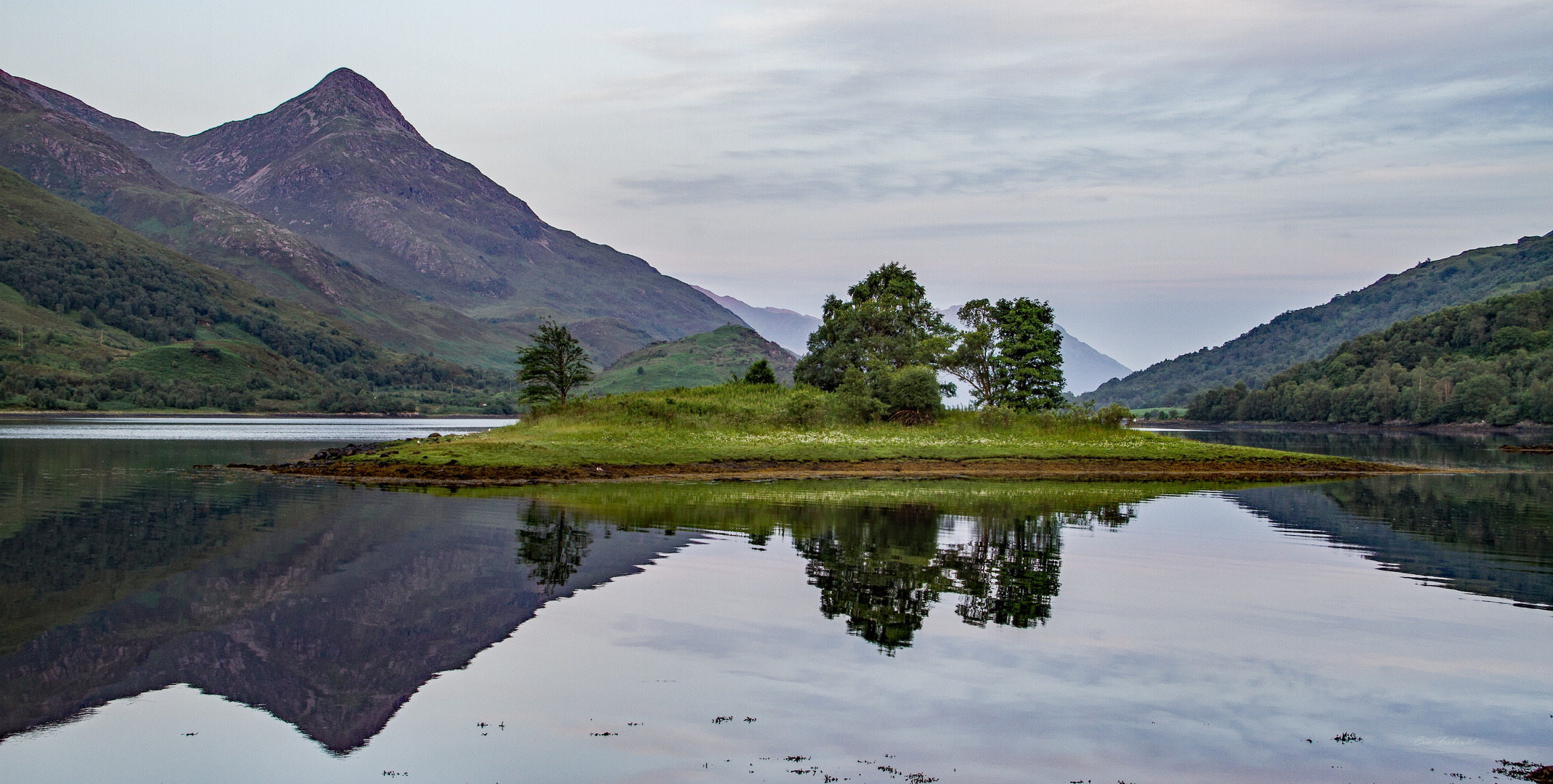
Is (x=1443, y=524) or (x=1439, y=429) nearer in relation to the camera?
(x=1443, y=524)

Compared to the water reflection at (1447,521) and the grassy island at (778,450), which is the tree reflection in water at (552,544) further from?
the water reflection at (1447,521)

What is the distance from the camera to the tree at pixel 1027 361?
79250 millimetres

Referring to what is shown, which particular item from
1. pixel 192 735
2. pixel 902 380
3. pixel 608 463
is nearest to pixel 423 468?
pixel 608 463

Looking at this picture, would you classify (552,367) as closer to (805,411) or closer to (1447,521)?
(805,411)

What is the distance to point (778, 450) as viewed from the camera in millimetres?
60375

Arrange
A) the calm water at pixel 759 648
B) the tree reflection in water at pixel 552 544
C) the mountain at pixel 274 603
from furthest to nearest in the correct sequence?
the tree reflection in water at pixel 552 544, the mountain at pixel 274 603, the calm water at pixel 759 648

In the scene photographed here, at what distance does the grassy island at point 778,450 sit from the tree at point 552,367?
118 inches

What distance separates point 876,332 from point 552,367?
26963 millimetres

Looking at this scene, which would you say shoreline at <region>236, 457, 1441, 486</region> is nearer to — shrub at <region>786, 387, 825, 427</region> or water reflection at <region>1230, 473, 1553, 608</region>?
water reflection at <region>1230, 473, 1553, 608</region>

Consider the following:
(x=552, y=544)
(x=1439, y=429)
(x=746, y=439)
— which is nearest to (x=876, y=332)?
(x=746, y=439)

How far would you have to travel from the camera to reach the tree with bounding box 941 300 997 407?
80.4m

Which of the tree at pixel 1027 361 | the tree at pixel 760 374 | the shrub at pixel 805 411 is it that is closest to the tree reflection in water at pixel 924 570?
the shrub at pixel 805 411

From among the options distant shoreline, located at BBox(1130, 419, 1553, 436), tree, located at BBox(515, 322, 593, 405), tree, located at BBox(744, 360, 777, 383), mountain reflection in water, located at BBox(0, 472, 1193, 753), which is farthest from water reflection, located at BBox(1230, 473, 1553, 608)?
distant shoreline, located at BBox(1130, 419, 1553, 436)

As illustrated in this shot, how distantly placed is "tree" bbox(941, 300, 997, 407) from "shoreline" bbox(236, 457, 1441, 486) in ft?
60.1
